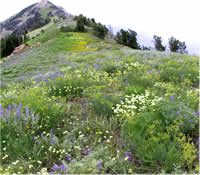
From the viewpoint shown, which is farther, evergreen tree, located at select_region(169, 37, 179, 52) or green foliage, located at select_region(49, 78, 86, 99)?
evergreen tree, located at select_region(169, 37, 179, 52)

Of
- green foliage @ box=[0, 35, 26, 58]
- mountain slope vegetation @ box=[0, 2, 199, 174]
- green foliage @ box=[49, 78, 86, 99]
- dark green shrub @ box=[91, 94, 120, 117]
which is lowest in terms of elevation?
mountain slope vegetation @ box=[0, 2, 199, 174]

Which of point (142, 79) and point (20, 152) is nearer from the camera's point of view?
point (20, 152)

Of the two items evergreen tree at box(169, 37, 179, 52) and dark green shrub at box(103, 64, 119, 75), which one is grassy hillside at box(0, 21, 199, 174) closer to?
dark green shrub at box(103, 64, 119, 75)

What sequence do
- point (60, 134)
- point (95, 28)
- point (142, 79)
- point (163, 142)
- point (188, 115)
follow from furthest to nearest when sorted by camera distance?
point (95, 28) → point (142, 79) → point (60, 134) → point (188, 115) → point (163, 142)

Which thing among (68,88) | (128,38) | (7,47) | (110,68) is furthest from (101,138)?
(7,47)

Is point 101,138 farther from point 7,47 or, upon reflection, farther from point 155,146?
point 7,47

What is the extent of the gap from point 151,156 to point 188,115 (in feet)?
3.28

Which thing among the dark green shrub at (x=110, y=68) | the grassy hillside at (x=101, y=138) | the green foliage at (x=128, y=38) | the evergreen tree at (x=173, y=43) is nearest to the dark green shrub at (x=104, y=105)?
the grassy hillside at (x=101, y=138)

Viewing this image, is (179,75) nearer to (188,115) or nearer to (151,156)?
(188,115)

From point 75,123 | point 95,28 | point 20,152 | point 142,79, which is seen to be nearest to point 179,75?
point 142,79

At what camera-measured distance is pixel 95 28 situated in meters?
38.4

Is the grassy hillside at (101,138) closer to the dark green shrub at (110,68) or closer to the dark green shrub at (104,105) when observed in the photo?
the dark green shrub at (104,105)

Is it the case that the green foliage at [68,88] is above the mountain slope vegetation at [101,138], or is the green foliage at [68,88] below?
above

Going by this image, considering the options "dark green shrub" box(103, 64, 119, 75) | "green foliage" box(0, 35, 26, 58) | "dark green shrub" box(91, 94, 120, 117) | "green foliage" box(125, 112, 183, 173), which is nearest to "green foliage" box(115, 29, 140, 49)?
"green foliage" box(0, 35, 26, 58)
